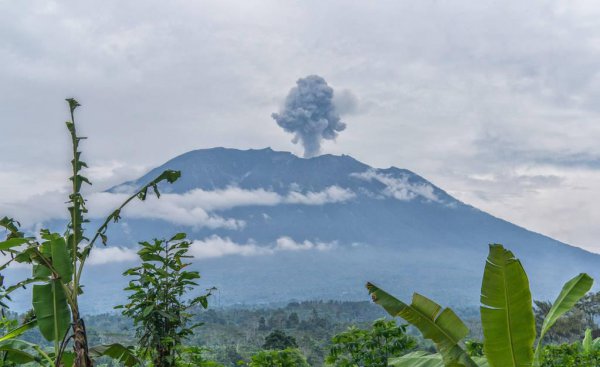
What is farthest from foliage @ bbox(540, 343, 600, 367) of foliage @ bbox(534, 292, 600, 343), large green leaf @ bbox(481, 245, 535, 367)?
foliage @ bbox(534, 292, 600, 343)

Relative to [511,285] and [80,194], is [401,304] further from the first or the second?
[80,194]

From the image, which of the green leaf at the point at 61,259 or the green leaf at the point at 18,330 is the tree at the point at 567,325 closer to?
the green leaf at the point at 18,330

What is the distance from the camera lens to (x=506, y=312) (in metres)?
3.06

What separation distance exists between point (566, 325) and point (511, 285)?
33.4 m

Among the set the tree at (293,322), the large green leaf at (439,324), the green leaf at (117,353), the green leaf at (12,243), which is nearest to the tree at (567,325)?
the tree at (293,322)

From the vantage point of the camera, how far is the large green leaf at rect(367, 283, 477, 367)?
126 inches

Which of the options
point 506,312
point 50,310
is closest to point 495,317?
point 506,312

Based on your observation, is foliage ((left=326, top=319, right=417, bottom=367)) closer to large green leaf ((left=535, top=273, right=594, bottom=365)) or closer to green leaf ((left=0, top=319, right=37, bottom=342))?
large green leaf ((left=535, top=273, right=594, bottom=365))

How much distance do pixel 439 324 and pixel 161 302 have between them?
6.08 ft

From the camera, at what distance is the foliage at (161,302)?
3814mm

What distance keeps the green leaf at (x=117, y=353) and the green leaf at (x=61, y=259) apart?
53 cm

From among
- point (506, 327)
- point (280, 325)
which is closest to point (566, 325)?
point (280, 325)

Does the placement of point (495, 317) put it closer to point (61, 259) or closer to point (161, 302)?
point (161, 302)

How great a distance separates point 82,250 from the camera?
12.1 feet
